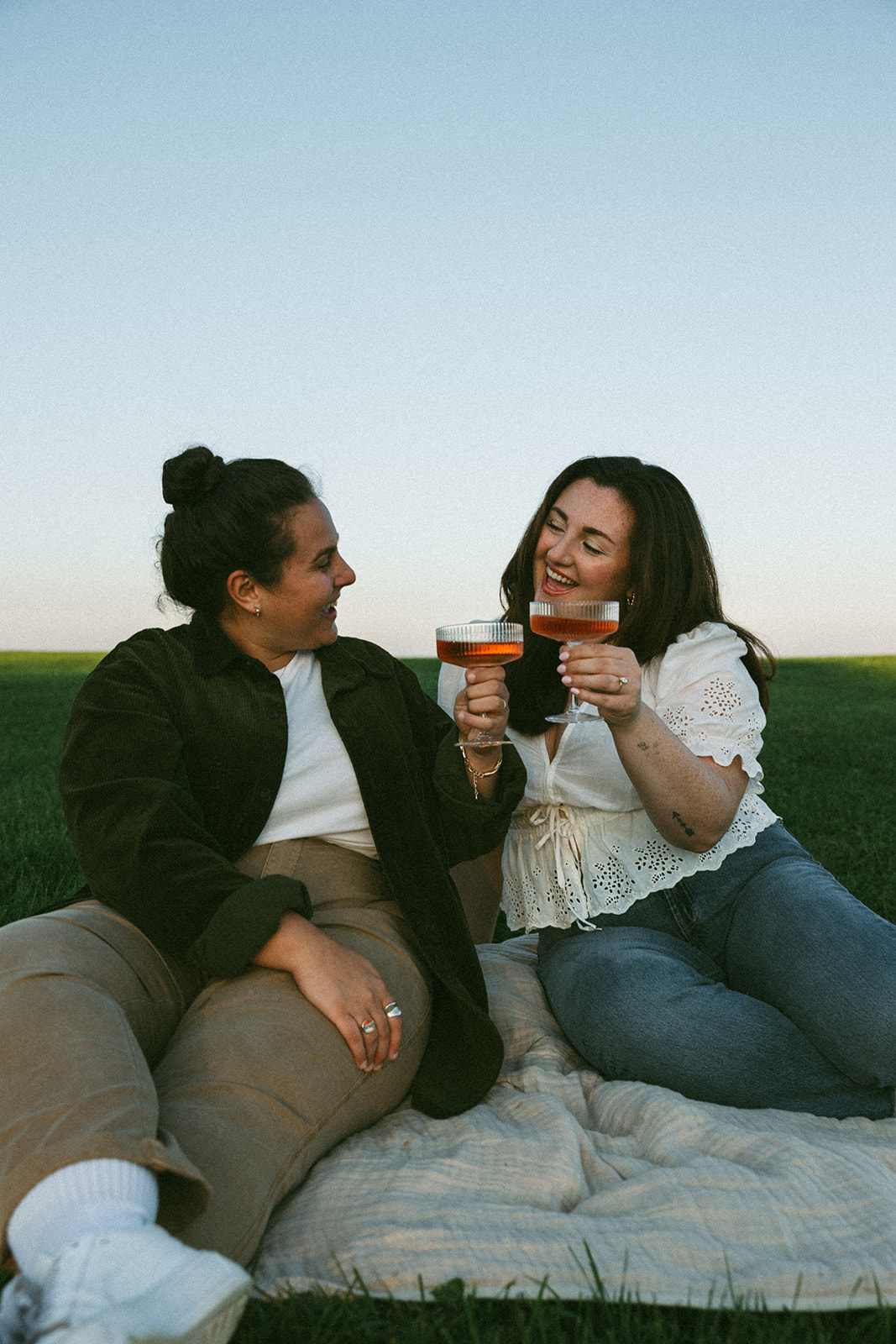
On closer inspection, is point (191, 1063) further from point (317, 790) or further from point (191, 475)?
point (191, 475)

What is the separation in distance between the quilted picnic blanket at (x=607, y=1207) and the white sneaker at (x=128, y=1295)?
531 mm

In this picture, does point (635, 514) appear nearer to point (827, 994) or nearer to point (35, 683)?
point (827, 994)

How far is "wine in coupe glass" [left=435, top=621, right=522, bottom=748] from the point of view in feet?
10.7

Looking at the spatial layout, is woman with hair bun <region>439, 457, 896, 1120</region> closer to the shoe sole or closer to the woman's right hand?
the woman's right hand

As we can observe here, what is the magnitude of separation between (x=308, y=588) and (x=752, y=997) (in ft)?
6.45

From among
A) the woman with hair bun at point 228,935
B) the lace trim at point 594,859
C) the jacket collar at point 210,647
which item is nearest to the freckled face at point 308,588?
the woman with hair bun at point 228,935

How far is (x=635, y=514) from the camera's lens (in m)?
3.96

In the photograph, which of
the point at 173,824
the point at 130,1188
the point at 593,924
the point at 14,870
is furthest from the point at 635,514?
the point at 14,870

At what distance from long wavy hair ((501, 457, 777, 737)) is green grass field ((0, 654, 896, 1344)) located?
7.12 ft

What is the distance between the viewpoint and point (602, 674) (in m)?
3.11

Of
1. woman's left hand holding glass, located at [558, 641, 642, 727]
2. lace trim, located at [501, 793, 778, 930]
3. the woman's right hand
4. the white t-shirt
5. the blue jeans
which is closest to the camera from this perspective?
the woman's right hand

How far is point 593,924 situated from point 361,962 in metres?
1.27

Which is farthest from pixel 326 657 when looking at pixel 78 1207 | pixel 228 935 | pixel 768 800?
pixel 768 800

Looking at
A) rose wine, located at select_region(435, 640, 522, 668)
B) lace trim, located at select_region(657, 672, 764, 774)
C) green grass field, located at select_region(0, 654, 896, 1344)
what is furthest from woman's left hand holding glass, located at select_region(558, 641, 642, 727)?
green grass field, located at select_region(0, 654, 896, 1344)
